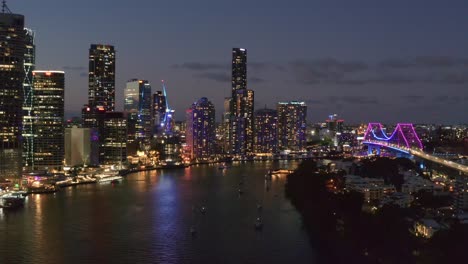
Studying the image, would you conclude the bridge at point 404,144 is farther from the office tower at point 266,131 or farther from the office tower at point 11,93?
the office tower at point 11,93

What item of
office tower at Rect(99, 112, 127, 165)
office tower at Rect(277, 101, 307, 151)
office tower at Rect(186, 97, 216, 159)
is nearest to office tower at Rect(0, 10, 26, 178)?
office tower at Rect(99, 112, 127, 165)

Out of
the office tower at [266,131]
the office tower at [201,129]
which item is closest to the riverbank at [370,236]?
the office tower at [201,129]

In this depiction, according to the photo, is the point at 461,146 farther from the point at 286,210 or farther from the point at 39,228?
the point at 39,228

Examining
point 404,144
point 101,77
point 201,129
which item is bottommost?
point 404,144

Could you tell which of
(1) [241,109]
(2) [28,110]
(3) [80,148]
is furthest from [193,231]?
(1) [241,109]

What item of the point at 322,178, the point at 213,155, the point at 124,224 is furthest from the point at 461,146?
the point at 124,224

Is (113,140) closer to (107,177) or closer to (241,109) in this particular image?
(107,177)
